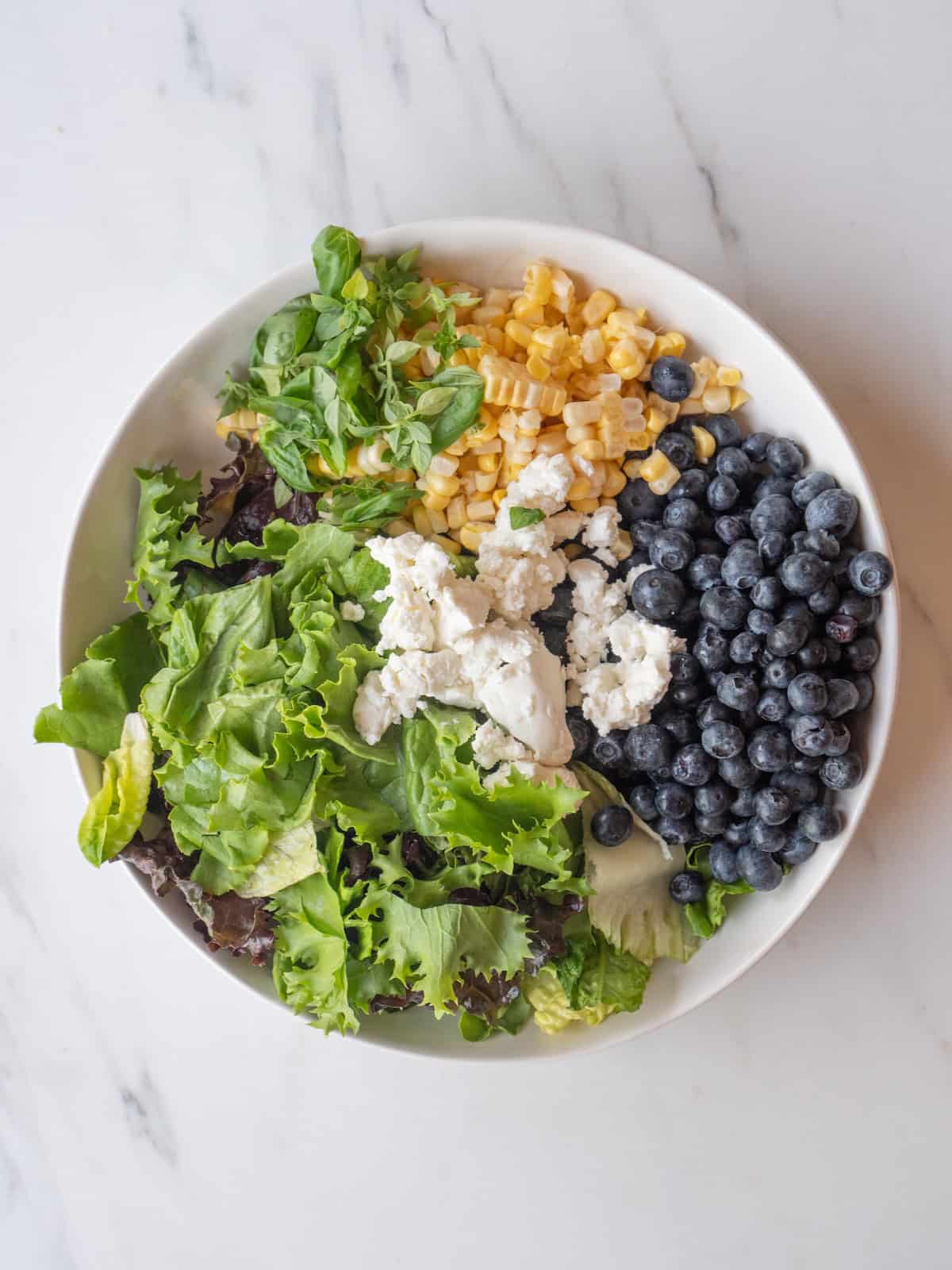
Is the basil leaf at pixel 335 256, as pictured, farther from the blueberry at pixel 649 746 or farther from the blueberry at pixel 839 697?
the blueberry at pixel 839 697

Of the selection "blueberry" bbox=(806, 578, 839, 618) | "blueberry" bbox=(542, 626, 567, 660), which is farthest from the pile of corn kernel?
"blueberry" bbox=(806, 578, 839, 618)

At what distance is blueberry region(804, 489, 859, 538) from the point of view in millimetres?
1709

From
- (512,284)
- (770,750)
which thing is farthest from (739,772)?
(512,284)

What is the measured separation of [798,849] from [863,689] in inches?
11.7

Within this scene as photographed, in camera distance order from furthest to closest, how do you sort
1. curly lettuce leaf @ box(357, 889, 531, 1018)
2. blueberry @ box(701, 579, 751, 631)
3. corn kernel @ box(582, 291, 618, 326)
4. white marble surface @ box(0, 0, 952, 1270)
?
white marble surface @ box(0, 0, 952, 1270) < corn kernel @ box(582, 291, 618, 326) < blueberry @ box(701, 579, 751, 631) < curly lettuce leaf @ box(357, 889, 531, 1018)

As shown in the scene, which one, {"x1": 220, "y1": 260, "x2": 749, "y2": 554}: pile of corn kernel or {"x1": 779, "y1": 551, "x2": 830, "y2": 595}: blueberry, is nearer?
{"x1": 779, "y1": 551, "x2": 830, "y2": 595}: blueberry

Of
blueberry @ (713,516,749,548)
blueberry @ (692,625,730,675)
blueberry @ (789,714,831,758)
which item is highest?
blueberry @ (713,516,749,548)

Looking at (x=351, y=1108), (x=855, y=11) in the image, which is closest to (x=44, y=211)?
(x=855, y=11)

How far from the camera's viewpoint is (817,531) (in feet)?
5.66

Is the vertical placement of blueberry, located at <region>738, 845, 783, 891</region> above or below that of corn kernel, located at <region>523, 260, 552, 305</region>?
below

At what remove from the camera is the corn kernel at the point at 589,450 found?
5.90ft

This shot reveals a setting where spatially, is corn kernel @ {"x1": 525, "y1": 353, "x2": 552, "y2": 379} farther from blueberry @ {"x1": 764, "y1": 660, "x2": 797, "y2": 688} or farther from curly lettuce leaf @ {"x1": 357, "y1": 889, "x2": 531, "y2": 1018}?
curly lettuce leaf @ {"x1": 357, "y1": 889, "x2": 531, "y2": 1018}

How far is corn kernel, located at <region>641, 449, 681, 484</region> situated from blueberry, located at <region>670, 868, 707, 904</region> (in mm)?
169

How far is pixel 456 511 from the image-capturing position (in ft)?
6.15
